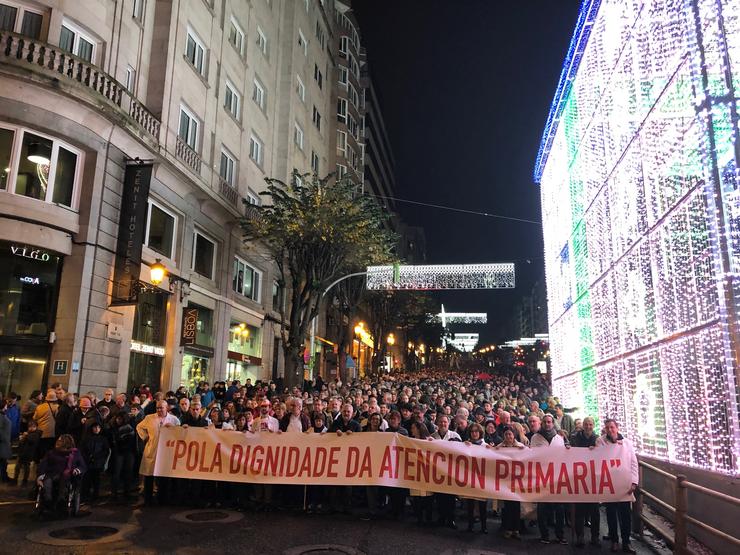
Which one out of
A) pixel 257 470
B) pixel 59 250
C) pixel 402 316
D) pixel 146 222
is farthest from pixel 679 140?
Result: pixel 402 316

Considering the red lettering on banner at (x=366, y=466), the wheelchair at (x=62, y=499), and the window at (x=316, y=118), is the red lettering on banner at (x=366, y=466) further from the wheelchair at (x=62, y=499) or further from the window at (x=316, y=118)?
the window at (x=316, y=118)

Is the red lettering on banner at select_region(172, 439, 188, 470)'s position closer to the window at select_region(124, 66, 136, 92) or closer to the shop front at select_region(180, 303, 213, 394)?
the shop front at select_region(180, 303, 213, 394)

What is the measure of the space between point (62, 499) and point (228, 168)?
1931 cm

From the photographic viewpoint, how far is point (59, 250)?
15516mm

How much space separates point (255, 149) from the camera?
30.0 metres

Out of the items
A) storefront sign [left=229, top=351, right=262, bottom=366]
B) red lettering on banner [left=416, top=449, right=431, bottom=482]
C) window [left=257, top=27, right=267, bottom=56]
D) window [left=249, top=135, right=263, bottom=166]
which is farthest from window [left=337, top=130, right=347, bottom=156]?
red lettering on banner [left=416, top=449, right=431, bottom=482]

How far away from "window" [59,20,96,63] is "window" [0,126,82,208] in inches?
108

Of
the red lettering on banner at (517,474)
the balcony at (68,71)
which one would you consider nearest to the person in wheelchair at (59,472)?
the red lettering on banner at (517,474)

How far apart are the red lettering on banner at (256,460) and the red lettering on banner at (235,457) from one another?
21 cm

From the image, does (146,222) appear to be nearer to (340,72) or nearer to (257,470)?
(257,470)

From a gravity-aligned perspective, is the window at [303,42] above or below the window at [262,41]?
above

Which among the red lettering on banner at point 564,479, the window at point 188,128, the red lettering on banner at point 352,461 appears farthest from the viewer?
the window at point 188,128

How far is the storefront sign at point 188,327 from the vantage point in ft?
68.1

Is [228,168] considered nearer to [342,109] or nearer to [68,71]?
[68,71]
